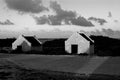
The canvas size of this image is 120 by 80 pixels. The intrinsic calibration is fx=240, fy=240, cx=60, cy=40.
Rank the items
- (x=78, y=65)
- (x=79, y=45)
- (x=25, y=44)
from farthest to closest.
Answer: (x=25, y=44) → (x=79, y=45) → (x=78, y=65)

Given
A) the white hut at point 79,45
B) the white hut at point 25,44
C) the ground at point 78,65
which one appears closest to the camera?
the ground at point 78,65

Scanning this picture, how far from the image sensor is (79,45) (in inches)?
1770

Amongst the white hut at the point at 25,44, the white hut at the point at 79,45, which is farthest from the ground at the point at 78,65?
the white hut at the point at 25,44

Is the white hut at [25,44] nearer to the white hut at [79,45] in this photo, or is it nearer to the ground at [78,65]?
the white hut at [79,45]

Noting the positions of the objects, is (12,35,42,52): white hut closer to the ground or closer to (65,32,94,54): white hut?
(65,32,94,54): white hut

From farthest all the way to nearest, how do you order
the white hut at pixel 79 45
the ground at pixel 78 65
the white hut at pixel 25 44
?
the white hut at pixel 25 44 < the white hut at pixel 79 45 < the ground at pixel 78 65

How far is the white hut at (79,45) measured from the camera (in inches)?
1751

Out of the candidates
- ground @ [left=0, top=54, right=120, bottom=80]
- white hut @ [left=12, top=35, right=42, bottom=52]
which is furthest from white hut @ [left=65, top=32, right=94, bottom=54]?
ground @ [left=0, top=54, right=120, bottom=80]

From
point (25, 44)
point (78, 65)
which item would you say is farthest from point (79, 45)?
point (78, 65)

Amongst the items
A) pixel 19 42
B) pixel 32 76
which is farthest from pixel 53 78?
pixel 19 42

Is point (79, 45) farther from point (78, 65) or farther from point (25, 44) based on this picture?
point (78, 65)

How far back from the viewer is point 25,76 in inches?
737

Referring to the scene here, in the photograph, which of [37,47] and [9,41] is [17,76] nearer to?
[37,47]

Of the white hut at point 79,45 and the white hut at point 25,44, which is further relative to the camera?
the white hut at point 25,44
